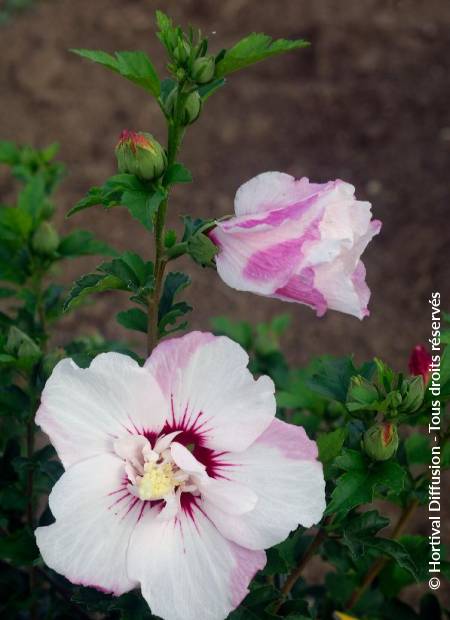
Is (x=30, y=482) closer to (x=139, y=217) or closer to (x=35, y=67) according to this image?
(x=139, y=217)

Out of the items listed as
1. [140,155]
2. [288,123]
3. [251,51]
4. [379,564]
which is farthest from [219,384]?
[288,123]

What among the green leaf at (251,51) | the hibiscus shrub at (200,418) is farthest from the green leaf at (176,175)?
the green leaf at (251,51)

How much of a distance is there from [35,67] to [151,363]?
3521 mm

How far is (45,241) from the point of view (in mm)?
1457

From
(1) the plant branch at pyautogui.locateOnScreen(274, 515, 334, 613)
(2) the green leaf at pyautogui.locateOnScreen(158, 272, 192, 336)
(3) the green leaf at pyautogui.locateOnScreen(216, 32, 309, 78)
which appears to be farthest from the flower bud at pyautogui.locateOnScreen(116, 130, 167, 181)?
(1) the plant branch at pyautogui.locateOnScreen(274, 515, 334, 613)

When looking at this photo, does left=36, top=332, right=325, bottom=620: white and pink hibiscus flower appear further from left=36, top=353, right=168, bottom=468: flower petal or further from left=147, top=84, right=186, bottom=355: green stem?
left=147, top=84, right=186, bottom=355: green stem

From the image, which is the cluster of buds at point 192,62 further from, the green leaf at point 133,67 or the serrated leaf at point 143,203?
the serrated leaf at point 143,203

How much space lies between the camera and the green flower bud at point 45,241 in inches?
57.4

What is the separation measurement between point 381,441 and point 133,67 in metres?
0.50

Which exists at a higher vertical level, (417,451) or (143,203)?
(143,203)

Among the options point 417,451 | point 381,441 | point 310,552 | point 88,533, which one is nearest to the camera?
point 88,533

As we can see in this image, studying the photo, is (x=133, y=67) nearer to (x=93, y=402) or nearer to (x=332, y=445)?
(x=93, y=402)

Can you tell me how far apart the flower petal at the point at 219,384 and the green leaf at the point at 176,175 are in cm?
17

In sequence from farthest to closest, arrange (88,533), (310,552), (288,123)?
(288,123)
(310,552)
(88,533)
